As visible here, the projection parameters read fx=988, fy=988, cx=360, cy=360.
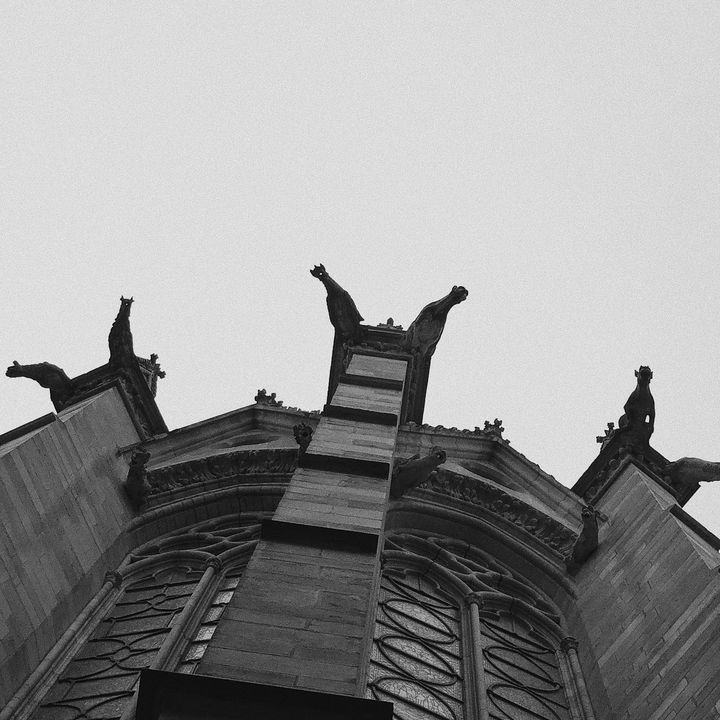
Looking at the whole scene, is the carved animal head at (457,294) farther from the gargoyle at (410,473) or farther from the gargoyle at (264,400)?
the gargoyle at (410,473)

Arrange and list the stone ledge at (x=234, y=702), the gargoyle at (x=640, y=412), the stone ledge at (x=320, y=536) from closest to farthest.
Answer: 1. the stone ledge at (x=234, y=702)
2. the stone ledge at (x=320, y=536)
3. the gargoyle at (x=640, y=412)

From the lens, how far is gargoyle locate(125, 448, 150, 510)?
35.2ft

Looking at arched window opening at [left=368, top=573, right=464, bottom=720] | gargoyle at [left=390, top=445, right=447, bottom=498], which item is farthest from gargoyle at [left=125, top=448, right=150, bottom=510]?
gargoyle at [left=390, top=445, right=447, bottom=498]

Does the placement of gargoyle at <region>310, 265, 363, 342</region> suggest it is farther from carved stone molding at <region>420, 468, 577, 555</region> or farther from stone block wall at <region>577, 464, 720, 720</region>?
stone block wall at <region>577, 464, 720, 720</region>

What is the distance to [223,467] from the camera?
11.9m

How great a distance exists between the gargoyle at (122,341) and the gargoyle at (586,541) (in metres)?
6.46

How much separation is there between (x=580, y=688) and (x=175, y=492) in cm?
514

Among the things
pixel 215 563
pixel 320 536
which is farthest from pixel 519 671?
pixel 320 536

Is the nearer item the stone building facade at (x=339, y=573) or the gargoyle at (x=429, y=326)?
the stone building facade at (x=339, y=573)

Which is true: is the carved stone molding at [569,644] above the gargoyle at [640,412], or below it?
below

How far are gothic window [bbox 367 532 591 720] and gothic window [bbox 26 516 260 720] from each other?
155 cm

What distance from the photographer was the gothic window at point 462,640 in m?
7.80

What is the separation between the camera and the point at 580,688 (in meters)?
8.53

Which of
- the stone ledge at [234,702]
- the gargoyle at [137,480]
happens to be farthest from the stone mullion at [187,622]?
the stone ledge at [234,702]
